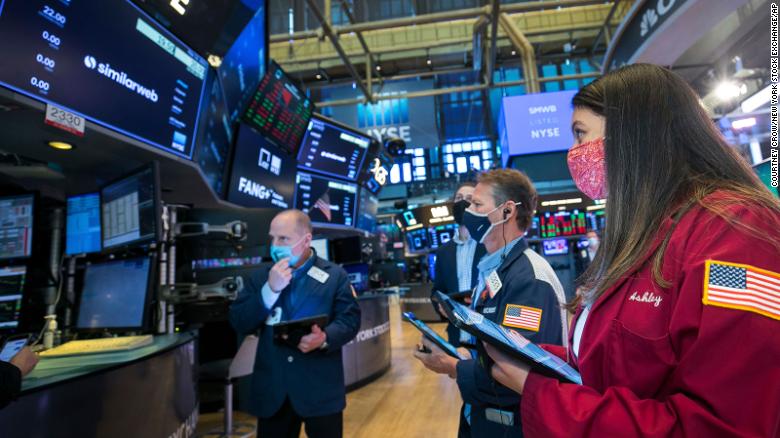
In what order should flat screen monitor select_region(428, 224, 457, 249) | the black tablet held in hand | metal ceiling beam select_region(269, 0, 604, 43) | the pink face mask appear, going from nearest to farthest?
1. the pink face mask
2. the black tablet held in hand
3. metal ceiling beam select_region(269, 0, 604, 43)
4. flat screen monitor select_region(428, 224, 457, 249)

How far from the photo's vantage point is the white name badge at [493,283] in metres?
1.57

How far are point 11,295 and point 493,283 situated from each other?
278 centimetres

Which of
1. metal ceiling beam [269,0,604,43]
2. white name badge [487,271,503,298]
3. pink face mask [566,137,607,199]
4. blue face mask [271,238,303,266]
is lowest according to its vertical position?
white name badge [487,271,503,298]

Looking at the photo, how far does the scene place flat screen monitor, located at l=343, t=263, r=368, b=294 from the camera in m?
6.57

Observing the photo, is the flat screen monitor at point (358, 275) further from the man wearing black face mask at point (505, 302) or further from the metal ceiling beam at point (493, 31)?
the man wearing black face mask at point (505, 302)

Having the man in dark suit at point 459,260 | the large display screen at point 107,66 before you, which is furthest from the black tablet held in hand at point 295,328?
the large display screen at point 107,66

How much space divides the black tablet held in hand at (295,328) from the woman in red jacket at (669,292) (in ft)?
4.23

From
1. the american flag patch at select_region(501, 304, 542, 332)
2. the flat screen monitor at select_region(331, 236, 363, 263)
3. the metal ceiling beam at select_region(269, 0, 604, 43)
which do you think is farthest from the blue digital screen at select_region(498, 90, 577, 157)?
the american flag patch at select_region(501, 304, 542, 332)

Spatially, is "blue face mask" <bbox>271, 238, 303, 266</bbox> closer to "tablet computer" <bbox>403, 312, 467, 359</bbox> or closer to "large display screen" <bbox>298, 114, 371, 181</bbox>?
"tablet computer" <bbox>403, 312, 467, 359</bbox>

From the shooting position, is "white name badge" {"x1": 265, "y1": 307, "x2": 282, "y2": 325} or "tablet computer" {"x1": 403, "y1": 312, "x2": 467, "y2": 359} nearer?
"tablet computer" {"x1": 403, "y1": 312, "x2": 467, "y2": 359}

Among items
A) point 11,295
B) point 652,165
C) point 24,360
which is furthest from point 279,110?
point 652,165

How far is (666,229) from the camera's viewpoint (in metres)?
0.76

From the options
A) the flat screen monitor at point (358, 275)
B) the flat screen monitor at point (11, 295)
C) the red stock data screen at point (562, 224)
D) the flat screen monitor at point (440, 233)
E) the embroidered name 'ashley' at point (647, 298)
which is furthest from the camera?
the flat screen monitor at point (440, 233)

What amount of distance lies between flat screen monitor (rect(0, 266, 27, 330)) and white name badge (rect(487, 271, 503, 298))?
272cm
